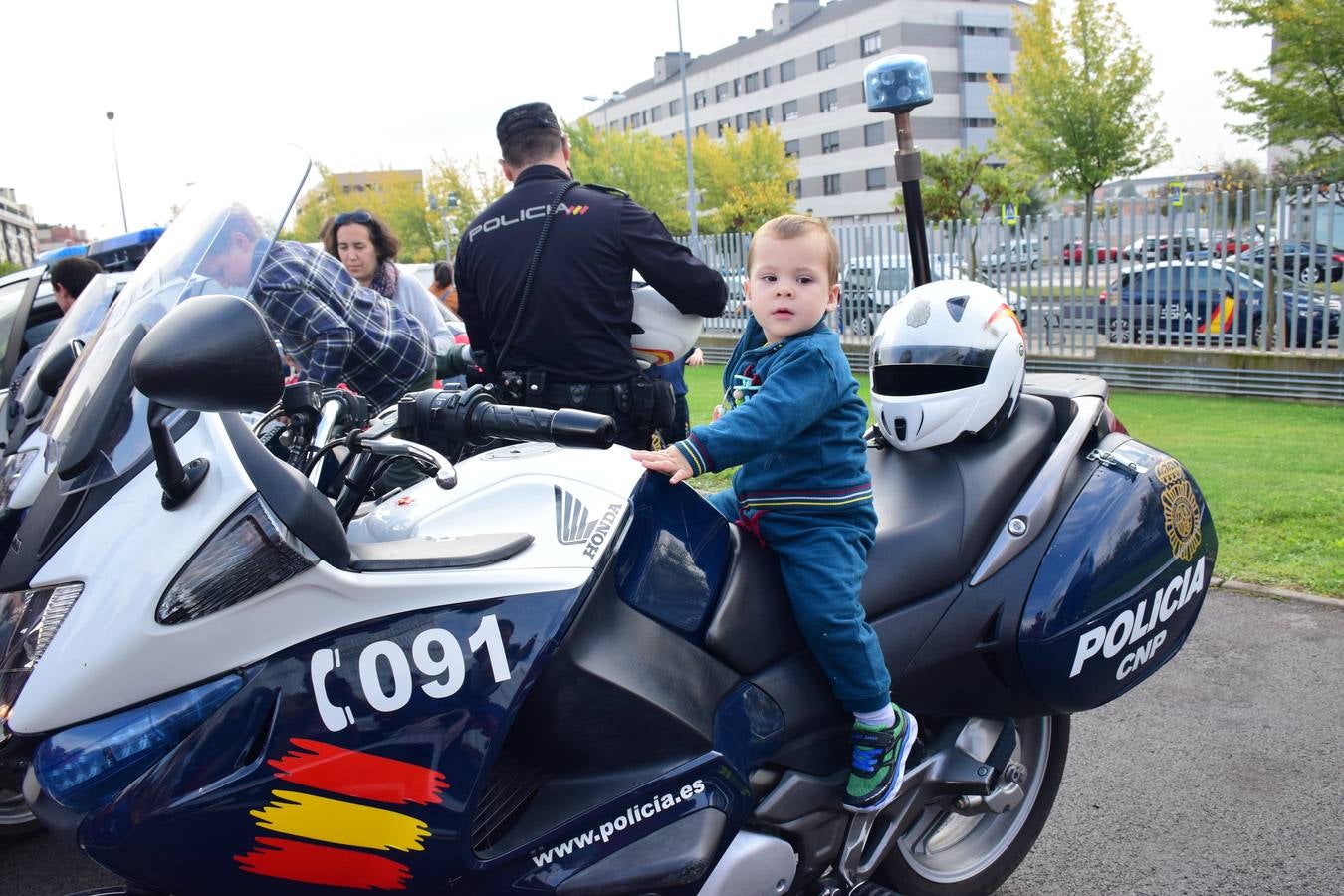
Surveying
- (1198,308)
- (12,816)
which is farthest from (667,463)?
(1198,308)

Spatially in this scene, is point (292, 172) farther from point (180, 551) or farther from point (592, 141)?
point (592, 141)

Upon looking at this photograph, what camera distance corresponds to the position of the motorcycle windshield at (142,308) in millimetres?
1646

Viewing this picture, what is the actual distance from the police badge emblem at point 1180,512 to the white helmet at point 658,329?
167 cm

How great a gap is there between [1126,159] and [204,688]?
2602 centimetres

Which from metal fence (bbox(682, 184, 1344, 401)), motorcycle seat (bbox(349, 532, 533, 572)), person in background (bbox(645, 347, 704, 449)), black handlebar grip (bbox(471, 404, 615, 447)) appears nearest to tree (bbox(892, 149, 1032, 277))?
metal fence (bbox(682, 184, 1344, 401))

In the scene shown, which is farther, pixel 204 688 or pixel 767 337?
pixel 767 337

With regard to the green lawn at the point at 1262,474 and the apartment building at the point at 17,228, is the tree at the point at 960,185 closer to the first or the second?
the green lawn at the point at 1262,474

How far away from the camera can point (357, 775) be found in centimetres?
154

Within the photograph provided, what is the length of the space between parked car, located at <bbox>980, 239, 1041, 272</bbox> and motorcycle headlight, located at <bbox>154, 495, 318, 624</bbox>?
1197 cm

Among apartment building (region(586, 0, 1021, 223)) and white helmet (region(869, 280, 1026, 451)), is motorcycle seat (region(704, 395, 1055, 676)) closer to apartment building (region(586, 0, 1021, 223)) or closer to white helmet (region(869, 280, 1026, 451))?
white helmet (region(869, 280, 1026, 451))

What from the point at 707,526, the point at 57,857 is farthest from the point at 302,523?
the point at 57,857

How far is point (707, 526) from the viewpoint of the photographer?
6.56 feet

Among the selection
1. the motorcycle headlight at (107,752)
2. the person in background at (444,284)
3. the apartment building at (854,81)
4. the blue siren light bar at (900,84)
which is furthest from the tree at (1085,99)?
the apartment building at (854,81)

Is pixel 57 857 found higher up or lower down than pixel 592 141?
lower down
